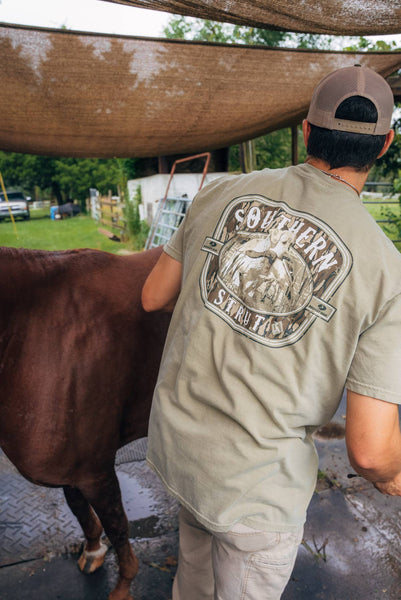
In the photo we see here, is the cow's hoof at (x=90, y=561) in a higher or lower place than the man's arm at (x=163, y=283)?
lower

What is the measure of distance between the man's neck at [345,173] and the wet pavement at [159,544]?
80.8 inches

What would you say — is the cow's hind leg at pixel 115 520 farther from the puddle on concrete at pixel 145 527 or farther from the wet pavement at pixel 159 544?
the puddle on concrete at pixel 145 527

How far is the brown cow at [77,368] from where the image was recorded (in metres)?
1.88

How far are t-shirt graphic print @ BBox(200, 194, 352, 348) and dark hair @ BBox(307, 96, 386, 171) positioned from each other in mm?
182

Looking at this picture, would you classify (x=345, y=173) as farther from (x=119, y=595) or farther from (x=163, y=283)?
(x=119, y=595)

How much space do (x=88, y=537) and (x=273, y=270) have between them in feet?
6.42

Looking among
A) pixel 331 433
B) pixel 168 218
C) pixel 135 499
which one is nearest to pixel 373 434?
pixel 135 499

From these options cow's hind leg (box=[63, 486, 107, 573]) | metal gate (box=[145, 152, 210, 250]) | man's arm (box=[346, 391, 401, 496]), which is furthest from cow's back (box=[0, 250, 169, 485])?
metal gate (box=[145, 152, 210, 250])

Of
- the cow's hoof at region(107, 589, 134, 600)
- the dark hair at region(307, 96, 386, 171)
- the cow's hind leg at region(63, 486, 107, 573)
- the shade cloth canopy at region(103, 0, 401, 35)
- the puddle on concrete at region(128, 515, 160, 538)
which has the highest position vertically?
the shade cloth canopy at region(103, 0, 401, 35)

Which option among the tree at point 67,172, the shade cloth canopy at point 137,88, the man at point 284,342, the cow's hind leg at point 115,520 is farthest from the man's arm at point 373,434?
the tree at point 67,172

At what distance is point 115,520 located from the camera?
2.16 metres

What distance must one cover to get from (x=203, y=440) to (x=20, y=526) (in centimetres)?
203

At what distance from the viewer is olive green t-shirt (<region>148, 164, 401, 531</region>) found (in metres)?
1.15

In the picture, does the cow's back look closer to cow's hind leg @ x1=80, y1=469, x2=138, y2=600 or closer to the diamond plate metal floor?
cow's hind leg @ x1=80, y1=469, x2=138, y2=600
